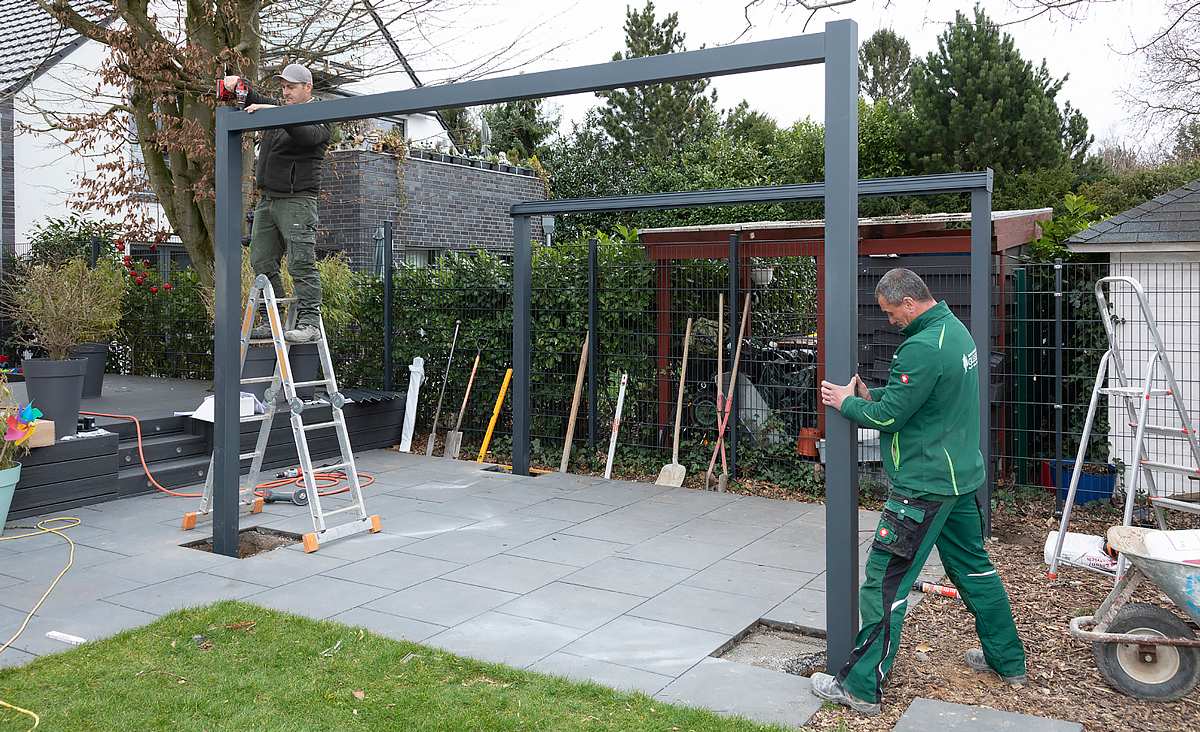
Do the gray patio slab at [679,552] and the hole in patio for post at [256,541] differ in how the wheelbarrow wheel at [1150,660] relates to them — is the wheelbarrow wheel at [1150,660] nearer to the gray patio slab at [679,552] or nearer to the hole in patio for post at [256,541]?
the gray patio slab at [679,552]

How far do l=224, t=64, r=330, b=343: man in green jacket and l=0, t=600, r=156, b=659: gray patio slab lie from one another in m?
2.19

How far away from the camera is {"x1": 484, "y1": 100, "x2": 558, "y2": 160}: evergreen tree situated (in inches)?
1129

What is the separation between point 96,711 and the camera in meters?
3.63

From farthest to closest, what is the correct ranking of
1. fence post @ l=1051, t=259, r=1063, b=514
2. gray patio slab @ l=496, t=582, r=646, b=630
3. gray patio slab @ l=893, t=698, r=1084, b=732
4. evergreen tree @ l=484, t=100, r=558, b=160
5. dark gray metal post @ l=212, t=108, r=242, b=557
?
evergreen tree @ l=484, t=100, r=558, b=160, fence post @ l=1051, t=259, r=1063, b=514, dark gray metal post @ l=212, t=108, r=242, b=557, gray patio slab @ l=496, t=582, r=646, b=630, gray patio slab @ l=893, t=698, r=1084, b=732

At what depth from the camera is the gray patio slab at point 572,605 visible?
4.78 meters

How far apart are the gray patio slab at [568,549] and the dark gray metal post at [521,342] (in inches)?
85.6

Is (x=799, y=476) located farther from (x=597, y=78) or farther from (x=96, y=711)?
(x=96, y=711)

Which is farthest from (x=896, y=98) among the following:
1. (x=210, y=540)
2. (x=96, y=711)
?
(x=96, y=711)

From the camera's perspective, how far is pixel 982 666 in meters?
4.16

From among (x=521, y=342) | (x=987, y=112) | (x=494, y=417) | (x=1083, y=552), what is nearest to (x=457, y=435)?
(x=494, y=417)

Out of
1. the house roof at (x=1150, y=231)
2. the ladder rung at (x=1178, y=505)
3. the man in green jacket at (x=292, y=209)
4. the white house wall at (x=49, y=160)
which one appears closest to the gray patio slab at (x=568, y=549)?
the man in green jacket at (x=292, y=209)

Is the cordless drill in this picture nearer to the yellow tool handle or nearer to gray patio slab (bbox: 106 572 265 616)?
gray patio slab (bbox: 106 572 265 616)

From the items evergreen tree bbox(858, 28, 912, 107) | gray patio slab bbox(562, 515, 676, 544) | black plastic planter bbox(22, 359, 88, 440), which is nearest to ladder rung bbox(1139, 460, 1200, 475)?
gray patio slab bbox(562, 515, 676, 544)

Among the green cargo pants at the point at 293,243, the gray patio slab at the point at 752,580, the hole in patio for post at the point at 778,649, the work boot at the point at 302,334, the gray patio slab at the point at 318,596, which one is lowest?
the hole in patio for post at the point at 778,649
